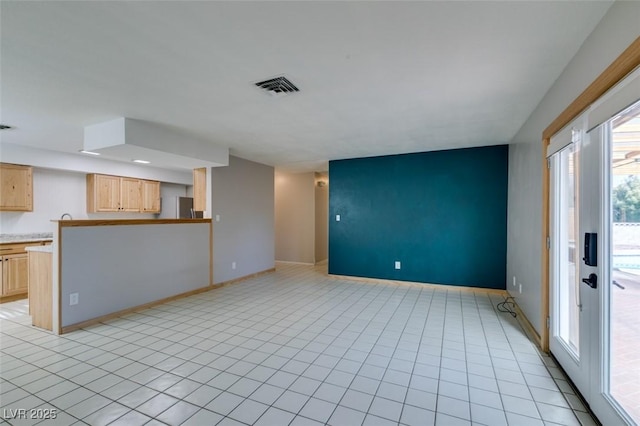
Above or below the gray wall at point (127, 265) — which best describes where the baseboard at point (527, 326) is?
below

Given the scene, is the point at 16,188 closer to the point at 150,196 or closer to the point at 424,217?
the point at 150,196

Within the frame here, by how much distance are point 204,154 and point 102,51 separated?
2.40 meters

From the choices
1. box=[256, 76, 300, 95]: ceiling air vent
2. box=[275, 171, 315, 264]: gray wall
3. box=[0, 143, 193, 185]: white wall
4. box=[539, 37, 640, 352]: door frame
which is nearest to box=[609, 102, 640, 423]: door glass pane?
box=[539, 37, 640, 352]: door frame

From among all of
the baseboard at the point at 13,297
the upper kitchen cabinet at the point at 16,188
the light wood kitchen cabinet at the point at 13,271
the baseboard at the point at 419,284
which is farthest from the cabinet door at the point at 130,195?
the baseboard at the point at 419,284

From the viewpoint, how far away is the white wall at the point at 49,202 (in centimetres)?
485

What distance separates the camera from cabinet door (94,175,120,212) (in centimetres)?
573

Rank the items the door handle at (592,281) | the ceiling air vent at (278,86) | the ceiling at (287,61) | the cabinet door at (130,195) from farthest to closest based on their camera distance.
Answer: the cabinet door at (130,195) → the ceiling air vent at (278,86) → the door handle at (592,281) → the ceiling at (287,61)

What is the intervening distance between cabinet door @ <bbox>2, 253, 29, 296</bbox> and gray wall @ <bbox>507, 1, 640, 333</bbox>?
7.01 m

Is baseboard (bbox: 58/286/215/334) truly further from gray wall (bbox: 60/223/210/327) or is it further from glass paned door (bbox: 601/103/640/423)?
glass paned door (bbox: 601/103/640/423)

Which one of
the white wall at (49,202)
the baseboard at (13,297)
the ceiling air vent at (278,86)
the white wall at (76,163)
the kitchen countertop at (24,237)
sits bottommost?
the baseboard at (13,297)

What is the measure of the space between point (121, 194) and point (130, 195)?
0.18 metres

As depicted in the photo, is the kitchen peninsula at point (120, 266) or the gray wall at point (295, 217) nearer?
the kitchen peninsula at point (120, 266)

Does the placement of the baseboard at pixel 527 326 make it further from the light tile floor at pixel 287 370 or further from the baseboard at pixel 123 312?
the baseboard at pixel 123 312

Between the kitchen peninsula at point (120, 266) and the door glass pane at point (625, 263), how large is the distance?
15.8ft
